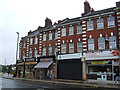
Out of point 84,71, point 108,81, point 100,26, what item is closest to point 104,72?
point 108,81

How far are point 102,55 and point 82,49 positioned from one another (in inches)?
157

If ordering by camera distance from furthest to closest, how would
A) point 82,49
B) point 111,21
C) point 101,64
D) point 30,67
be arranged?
point 30,67 → point 82,49 → point 111,21 → point 101,64

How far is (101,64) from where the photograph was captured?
2283cm

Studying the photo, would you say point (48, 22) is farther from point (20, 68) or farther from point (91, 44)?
point (91, 44)

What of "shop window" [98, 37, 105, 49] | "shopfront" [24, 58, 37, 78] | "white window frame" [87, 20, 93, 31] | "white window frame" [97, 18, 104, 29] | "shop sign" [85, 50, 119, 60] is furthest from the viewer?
"shopfront" [24, 58, 37, 78]

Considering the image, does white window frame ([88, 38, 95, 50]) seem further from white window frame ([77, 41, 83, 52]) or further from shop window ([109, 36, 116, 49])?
shop window ([109, 36, 116, 49])

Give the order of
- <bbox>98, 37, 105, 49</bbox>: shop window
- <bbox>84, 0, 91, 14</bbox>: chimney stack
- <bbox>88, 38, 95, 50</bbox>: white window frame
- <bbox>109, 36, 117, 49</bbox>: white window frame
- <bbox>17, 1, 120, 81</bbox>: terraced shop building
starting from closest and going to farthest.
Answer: <bbox>109, 36, 117, 49</bbox>: white window frame
<bbox>17, 1, 120, 81</bbox>: terraced shop building
<bbox>98, 37, 105, 49</bbox>: shop window
<bbox>88, 38, 95, 50</bbox>: white window frame
<bbox>84, 0, 91, 14</bbox>: chimney stack

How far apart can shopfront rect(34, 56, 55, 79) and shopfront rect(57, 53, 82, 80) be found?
160 centimetres

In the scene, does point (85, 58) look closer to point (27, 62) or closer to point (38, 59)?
point (38, 59)

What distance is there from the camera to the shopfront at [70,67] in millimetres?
24953

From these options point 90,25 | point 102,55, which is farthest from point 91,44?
point 90,25

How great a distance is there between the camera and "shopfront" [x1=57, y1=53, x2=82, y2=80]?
81.9ft

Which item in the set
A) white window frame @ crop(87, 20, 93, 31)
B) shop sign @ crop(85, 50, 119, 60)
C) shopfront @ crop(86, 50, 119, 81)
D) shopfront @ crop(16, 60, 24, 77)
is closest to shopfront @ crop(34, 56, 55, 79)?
shopfront @ crop(16, 60, 24, 77)

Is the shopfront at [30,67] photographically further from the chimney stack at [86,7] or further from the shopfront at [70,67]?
the chimney stack at [86,7]
